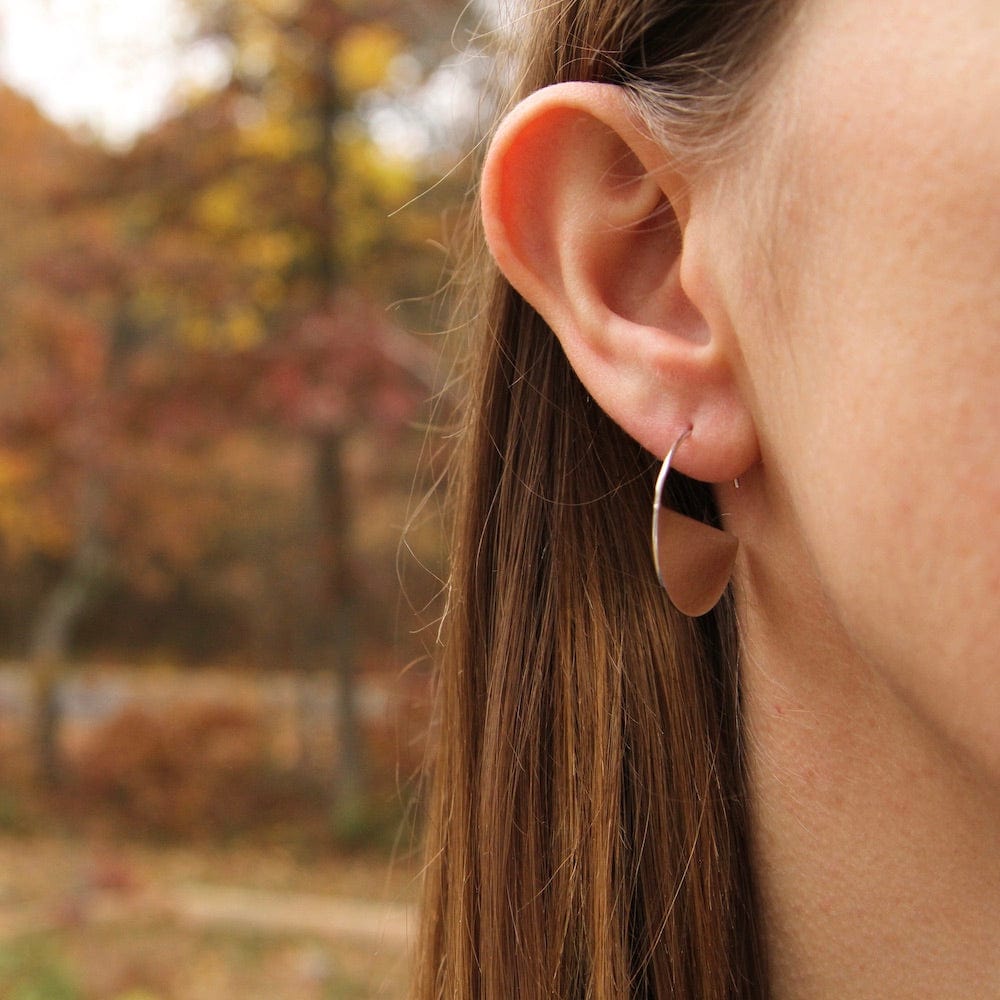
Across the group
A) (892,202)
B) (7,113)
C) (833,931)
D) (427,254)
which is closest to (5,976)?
(427,254)

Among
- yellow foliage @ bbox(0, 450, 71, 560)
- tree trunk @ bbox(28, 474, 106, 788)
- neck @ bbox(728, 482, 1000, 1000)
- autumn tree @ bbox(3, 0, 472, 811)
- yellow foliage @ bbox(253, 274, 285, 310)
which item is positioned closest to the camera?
neck @ bbox(728, 482, 1000, 1000)

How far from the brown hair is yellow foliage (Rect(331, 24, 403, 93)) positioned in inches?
200

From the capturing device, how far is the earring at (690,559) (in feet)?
3.32

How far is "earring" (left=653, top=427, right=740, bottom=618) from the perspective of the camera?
101 centimetres

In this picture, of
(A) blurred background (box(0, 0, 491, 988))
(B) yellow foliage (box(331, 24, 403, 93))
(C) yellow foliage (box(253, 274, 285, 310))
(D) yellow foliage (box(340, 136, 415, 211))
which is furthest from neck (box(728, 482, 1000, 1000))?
(D) yellow foliage (box(340, 136, 415, 211))

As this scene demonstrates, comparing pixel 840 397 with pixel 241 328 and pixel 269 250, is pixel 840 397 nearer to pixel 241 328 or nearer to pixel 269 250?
pixel 241 328

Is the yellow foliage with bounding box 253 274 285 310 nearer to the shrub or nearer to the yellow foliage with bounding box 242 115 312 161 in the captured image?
the yellow foliage with bounding box 242 115 312 161

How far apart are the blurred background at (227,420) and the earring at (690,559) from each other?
3.59 m

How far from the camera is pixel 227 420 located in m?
5.76

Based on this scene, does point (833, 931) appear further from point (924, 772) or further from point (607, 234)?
point (607, 234)

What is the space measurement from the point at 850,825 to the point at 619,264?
21.9 inches

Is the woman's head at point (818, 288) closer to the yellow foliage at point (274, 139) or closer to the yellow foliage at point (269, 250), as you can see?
the yellow foliage at point (269, 250)

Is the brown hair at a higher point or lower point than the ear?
lower

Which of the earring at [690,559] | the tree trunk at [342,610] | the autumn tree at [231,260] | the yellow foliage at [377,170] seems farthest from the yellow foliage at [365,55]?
the earring at [690,559]
